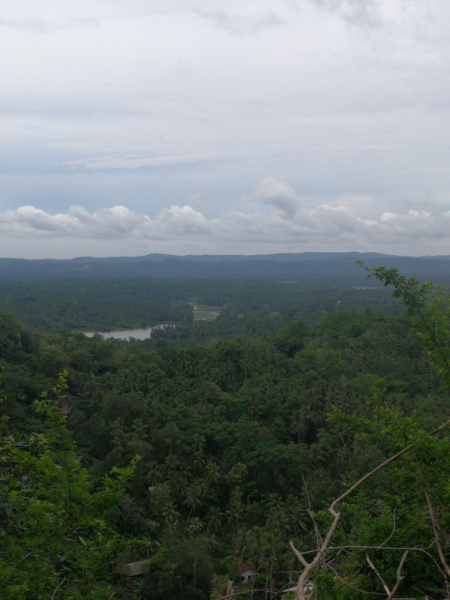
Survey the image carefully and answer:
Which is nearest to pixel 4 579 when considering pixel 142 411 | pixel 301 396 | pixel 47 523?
pixel 47 523

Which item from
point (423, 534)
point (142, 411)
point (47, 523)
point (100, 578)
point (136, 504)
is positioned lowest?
point (136, 504)

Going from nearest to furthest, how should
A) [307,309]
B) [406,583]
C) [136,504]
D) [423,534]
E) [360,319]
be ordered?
1. [406,583]
2. [423,534]
3. [136,504]
4. [360,319]
5. [307,309]

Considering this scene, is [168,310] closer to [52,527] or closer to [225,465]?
[225,465]

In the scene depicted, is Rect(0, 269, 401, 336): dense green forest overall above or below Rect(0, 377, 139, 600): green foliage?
below

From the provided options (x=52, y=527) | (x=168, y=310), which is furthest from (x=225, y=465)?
(x=168, y=310)

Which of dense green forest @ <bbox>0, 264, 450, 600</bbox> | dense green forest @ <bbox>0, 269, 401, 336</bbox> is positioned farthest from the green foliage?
dense green forest @ <bbox>0, 269, 401, 336</bbox>

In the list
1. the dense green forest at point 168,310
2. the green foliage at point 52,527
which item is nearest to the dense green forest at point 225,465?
the green foliage at point 52,527

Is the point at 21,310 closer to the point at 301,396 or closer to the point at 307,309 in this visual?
the point at 307,309

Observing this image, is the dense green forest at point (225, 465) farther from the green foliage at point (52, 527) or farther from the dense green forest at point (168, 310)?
the dense green forest at point (168, 310)

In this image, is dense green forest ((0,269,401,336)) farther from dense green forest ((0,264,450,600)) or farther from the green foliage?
the green foliage
